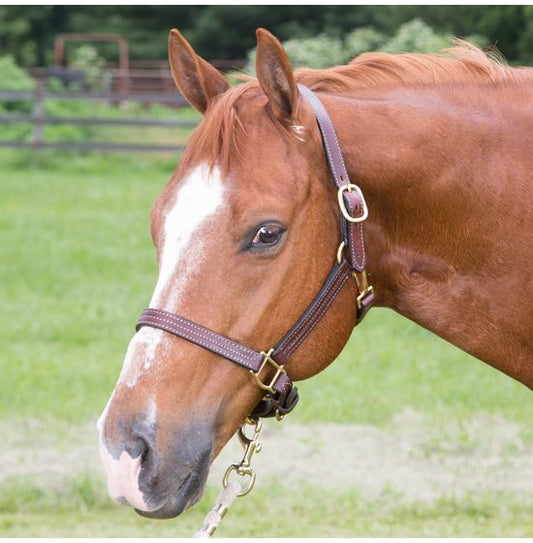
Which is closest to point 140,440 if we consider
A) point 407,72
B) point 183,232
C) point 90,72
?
point 183,232

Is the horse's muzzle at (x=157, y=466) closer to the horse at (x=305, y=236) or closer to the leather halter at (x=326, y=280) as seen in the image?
the horse at (x=305, y=236)

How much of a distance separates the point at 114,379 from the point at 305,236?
4394mm

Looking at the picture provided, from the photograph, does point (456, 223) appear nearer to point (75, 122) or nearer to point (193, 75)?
point (193, 75)

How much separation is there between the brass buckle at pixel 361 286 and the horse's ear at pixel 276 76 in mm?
467

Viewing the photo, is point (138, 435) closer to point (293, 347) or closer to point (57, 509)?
A: point (293, 347)

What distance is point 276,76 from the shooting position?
2324mm

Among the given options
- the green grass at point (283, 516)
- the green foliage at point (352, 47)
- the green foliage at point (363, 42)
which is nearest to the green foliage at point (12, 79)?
the green foliage at point (352, 47)

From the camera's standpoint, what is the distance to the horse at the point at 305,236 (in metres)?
2.22

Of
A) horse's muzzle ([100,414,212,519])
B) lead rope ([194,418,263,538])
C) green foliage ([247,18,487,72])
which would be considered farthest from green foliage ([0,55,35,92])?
horse's muzzle ([100,414,212,519])

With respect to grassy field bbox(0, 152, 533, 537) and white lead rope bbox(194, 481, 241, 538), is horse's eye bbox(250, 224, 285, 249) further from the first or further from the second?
grassy field bbox(0, 152, 533, 537)

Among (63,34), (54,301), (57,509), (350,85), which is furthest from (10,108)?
(63,34)

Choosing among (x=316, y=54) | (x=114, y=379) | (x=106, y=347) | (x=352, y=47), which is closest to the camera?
(x=114, y=379)

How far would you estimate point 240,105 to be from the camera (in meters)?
2.40

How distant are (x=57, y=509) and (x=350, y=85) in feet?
10.4
